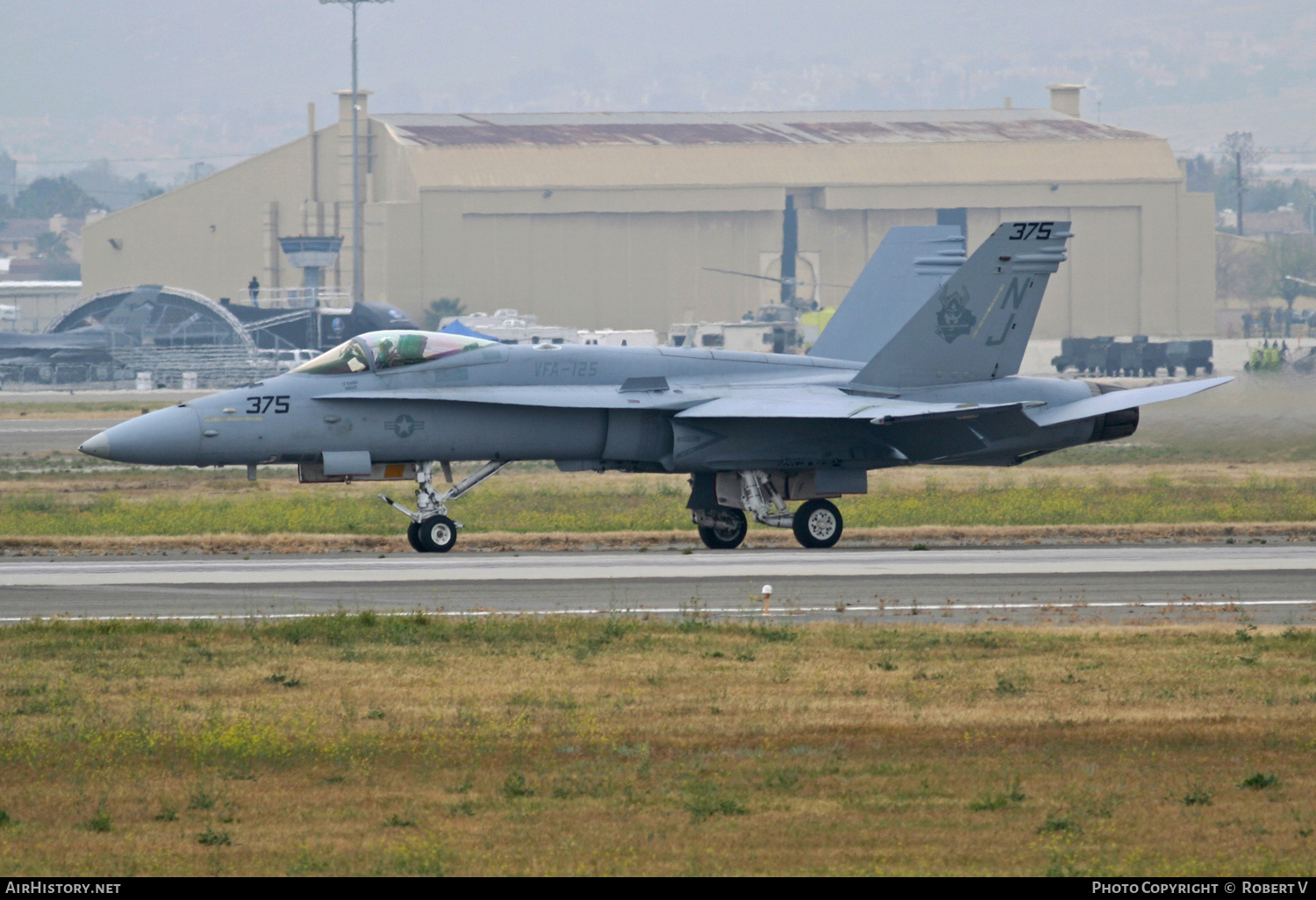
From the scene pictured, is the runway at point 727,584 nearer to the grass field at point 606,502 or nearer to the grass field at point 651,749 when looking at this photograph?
the grass field at point 651,749

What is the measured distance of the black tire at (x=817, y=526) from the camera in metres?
23.3

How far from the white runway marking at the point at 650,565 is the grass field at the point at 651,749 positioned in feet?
15.0

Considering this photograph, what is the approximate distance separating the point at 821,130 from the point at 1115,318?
75.6 ft

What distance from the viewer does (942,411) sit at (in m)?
21.9

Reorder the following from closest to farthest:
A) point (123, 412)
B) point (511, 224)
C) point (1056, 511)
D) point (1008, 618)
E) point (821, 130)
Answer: point (1008, 618) → point (1056, 511) → point (123, 412) → point (511, 224) → point (821, 130)

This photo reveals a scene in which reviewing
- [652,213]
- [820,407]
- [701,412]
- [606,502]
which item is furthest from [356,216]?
[820,407]

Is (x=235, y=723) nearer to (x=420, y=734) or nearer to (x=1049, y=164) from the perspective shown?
(x=420, y=734)

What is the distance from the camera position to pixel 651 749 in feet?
32.6

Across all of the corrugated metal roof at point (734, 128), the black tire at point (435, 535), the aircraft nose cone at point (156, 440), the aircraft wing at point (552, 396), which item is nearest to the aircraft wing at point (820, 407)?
the aircraft wing at point (552, 396)

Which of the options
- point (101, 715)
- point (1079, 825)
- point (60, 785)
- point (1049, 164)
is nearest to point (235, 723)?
point (101, 715)

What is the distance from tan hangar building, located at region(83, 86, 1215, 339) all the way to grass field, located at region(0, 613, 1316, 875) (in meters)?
85.6

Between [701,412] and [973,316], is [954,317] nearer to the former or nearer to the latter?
[973,316]

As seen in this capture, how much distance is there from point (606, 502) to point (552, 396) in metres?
8.27

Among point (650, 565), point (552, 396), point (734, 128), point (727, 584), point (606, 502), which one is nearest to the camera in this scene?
point (727, 584)
